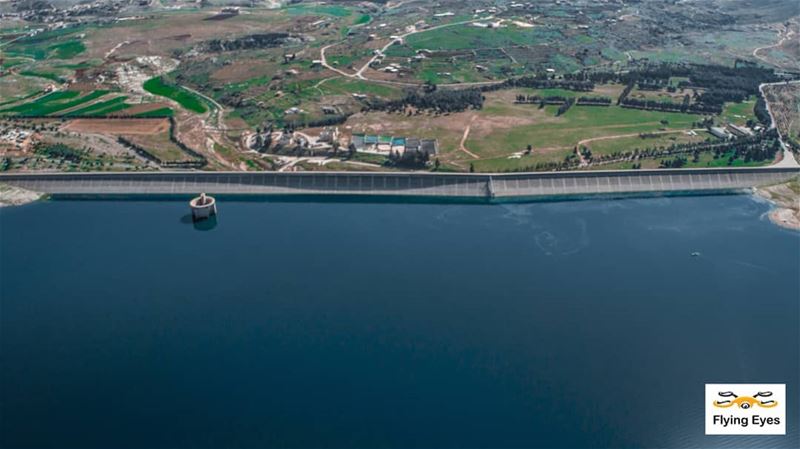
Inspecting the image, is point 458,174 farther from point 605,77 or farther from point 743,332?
point 605,77

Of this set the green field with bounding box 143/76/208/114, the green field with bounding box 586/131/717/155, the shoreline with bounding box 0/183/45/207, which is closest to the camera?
the shoreline with bounding box 0/183/45/207

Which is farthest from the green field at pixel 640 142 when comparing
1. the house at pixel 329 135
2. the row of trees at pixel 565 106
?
the house at pixel 329 135

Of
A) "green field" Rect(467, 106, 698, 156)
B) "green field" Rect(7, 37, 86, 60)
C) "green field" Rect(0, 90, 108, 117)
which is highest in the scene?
"green field" Rect(7, 37, 86, 60)

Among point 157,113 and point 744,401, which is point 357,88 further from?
point 744,401

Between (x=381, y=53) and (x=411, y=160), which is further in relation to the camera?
(x=381, y=53)

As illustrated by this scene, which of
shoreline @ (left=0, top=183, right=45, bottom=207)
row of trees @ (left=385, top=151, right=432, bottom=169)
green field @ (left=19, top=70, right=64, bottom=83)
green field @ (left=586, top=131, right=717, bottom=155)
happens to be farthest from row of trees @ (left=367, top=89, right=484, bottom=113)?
green field @ (left=19, top=70, right=64, bottom=83)

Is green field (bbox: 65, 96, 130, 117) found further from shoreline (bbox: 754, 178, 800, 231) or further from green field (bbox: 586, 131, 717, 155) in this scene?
shoreline (bbox: 754, 178, 800, 231)

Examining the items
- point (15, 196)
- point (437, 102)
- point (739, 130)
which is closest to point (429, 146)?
point (437, 102)
